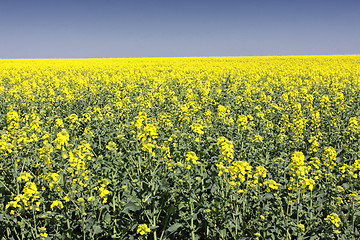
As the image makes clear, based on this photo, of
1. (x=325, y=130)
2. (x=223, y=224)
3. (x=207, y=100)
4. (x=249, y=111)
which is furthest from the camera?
(x=207, y=100)

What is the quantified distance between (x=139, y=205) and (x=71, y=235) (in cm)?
105

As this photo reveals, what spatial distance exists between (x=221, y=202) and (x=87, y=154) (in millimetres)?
2103

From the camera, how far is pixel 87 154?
387 cm

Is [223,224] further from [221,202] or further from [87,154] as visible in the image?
[87,154]

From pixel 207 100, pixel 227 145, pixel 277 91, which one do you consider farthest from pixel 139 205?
pixel 277 91

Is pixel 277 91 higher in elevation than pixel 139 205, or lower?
higher

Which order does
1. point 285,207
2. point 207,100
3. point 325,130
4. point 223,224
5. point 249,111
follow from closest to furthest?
point 223,224, point 285,207, point 325,130, point 249,111, point 207,100

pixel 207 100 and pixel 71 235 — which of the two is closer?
pixel 71 235

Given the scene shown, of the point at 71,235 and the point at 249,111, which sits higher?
the point at 249,111

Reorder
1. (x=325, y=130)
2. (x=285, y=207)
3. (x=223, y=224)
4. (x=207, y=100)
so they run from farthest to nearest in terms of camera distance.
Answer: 1. (x=207, y=100)
2. (x=325, y=130)
3. (x=285, y=207)
4. (x=223, y=224)

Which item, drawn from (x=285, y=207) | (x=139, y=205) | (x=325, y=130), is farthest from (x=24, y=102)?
(x=325, y=130)

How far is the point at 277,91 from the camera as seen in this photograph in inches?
500

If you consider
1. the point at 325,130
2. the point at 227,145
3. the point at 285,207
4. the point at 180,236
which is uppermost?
the point at 227,145

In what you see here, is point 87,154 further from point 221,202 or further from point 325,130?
point 325,130
